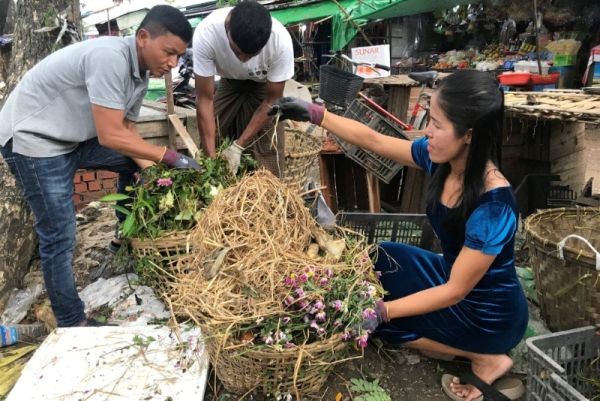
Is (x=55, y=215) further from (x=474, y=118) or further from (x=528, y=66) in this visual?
(x=528, y=66)

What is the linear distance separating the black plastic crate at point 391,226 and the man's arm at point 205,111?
3.65 ft

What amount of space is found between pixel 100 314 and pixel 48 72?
1.43 meters

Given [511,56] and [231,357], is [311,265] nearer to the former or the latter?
[231,357]

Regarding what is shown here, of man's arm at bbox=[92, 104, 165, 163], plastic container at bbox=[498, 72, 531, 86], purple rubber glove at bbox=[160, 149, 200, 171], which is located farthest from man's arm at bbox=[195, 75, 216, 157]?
plastic container at bbox=[498, 72, 531, 86]

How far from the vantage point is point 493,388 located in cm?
227

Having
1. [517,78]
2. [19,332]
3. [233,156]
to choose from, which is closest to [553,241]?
[233,156]

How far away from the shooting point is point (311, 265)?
7.03ft

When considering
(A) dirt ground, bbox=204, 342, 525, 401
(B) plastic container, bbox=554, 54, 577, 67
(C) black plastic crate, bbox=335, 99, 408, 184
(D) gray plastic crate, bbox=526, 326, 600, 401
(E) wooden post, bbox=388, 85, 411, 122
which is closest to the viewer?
(D) gray plastic crate, bbox=526, 326, 600, 401

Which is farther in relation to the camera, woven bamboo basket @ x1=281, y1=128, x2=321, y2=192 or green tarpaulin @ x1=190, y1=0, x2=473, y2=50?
green tarpaulin @ x1=190, y1=0, x2=473, y2=50

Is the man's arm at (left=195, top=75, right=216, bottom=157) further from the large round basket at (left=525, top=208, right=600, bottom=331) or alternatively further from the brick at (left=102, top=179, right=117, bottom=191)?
the large round basket at (left=525, top=208, right=600, bottom=331)

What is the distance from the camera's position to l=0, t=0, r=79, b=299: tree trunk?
324 cm

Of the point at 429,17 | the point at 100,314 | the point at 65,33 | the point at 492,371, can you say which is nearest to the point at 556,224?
the point at 492,371

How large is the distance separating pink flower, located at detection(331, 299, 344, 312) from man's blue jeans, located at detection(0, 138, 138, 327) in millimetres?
1550

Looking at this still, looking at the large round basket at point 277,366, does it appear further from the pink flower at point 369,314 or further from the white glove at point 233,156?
the white glove at point 233,156
